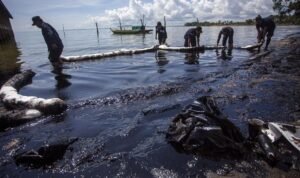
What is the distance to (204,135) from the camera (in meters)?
3.78

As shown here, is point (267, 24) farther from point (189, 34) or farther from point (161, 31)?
point (161, 31)

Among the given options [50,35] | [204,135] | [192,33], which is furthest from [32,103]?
[192,33]

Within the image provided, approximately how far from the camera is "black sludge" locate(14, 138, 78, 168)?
3875 millimetres

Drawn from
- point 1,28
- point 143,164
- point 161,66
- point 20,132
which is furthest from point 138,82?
point 1,28

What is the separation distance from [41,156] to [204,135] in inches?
97.5

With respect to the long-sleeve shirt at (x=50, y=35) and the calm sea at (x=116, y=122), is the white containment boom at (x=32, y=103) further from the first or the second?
the long-sleeve shirt at (x=50, y=35)

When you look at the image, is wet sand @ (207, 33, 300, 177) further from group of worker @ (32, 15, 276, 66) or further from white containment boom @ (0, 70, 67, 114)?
group of worker @ (32, 15, 276, 66)

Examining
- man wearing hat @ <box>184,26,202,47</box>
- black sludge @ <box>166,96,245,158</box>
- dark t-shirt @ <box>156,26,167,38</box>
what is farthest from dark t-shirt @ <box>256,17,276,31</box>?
black sludge @ <box>166,96,245,158</box>

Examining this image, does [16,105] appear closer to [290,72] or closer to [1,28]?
[290,72]

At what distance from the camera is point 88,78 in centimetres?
980

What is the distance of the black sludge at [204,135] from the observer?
3762 millimetres

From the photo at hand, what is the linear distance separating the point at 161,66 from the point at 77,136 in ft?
24.7

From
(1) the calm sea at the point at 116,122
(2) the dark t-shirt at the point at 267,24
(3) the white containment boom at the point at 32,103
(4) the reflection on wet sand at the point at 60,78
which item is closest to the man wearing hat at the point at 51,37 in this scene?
(4) the reflection on wet sand at the point at 60,78

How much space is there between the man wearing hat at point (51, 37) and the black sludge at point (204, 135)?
26.2 ft
